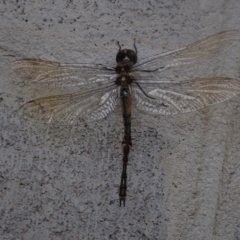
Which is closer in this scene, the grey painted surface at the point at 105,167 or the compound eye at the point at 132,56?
the grey painted surface at the point at 105,167

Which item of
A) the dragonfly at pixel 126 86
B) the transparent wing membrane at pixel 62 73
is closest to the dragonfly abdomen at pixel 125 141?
the dragonfly at pixel 126 86

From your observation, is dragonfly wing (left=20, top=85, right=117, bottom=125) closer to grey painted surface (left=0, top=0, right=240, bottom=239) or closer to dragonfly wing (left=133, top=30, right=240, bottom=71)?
grey painted surface (left=0, top=0, right=240, bottom=239)

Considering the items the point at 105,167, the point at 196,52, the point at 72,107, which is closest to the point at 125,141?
the point at 105,167

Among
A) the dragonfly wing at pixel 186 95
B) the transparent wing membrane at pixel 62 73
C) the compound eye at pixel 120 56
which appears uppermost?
the compound eye at pixel 120 56

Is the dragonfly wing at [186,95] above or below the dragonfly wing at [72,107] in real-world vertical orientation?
above

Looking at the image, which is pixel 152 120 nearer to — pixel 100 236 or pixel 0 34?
pixel 100 236

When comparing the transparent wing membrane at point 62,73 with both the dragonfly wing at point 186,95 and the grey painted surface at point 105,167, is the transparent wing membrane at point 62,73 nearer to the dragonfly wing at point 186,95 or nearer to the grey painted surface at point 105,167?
the grey painted surface at point 105,167

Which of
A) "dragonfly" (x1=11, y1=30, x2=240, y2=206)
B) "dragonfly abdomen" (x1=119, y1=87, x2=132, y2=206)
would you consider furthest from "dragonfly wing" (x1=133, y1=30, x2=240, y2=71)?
"dragonfly abdomen" (x1=119, y1=87, x2=132, y2=206)

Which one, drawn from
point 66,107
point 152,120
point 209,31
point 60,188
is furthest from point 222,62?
point 60,188
